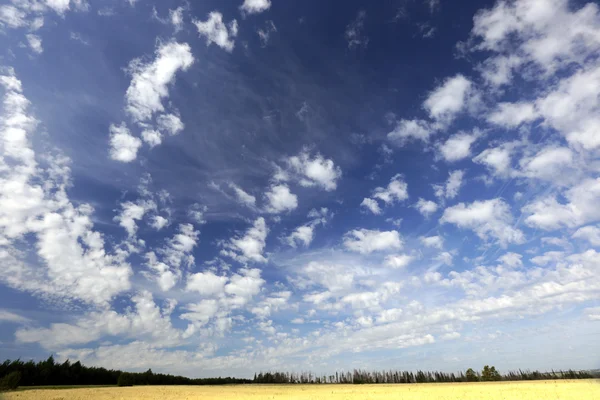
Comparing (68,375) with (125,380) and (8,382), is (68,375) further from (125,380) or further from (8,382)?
(8,382)

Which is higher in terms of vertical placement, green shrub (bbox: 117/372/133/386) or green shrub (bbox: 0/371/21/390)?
green shrub (bbox: 117/372/133/386)

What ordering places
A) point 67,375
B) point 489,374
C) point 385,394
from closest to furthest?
point 385,394 → point 67,375 → point 489,374

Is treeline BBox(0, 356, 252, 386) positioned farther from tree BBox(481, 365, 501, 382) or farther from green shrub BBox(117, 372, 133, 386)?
tree BBox(481, 365, 501, 382)

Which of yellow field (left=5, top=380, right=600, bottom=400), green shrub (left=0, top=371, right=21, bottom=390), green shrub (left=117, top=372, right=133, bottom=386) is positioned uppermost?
green shrub (left=117, top=372, right=133, bottom=386)

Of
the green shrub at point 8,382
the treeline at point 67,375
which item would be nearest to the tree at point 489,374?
the treeline at point 67,375

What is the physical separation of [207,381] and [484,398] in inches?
7577

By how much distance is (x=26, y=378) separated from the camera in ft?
294

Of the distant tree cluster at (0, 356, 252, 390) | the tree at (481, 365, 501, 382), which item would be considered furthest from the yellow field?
the tree at (481, 365, 501, 382)

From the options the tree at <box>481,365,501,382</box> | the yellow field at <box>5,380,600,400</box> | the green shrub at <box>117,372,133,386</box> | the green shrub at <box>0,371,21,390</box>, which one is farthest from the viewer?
the tree at <box>481,365,501,382</box>

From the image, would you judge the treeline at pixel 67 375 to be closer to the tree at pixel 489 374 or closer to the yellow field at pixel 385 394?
the yellow field at pixel 385 394

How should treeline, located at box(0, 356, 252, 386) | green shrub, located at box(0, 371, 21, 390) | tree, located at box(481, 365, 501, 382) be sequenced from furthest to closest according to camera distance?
tree, located at box(481, 365, 501, 382) < treeline, located at box(0, 356, 252, 386) < green shrub, located at box(0, 371, 21, 390)

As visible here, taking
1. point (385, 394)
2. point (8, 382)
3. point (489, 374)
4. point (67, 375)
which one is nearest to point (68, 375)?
point (67, 375)

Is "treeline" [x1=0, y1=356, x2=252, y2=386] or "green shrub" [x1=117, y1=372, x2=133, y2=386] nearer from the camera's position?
"treeline" [x1=0, y1=356, x2=252, y2=386]

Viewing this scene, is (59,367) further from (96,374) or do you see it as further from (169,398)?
(169,398)
